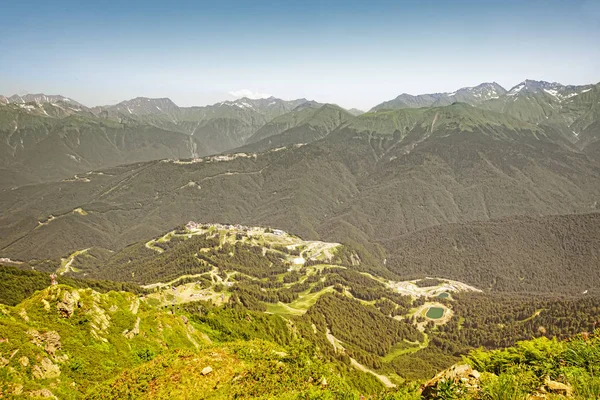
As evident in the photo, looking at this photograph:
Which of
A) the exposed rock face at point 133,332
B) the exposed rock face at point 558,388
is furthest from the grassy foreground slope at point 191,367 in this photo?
the exposed rock face at point 133,332

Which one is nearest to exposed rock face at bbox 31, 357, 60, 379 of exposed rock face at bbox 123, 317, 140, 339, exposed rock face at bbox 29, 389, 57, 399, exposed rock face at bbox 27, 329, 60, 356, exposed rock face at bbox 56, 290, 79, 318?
exposed rock face at bbox 27, 329, 60, 356

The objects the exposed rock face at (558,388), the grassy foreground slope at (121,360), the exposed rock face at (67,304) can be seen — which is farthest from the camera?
the exposed rock face at (67,304)

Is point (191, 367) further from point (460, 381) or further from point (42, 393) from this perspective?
point (460, 381)

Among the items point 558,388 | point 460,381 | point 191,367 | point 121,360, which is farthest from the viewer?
point 121,360

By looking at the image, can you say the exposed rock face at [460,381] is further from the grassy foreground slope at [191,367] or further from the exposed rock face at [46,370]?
the exposed rock face at [46,370]

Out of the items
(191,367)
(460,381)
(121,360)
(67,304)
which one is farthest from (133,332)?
(460,381)

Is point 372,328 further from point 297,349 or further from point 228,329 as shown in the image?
point 297,349
